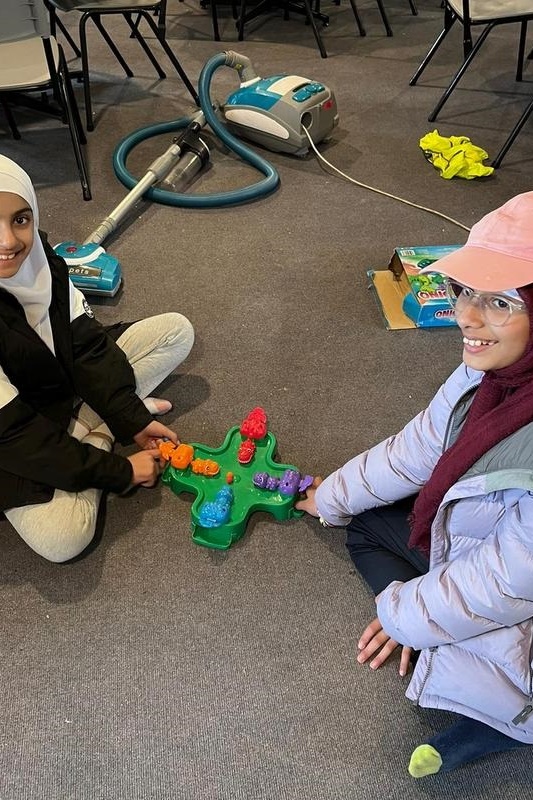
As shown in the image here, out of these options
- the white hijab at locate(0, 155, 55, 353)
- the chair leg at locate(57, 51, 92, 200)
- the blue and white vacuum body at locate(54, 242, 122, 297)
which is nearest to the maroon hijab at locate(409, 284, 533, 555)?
the white hijab at locate(0, 155, 55, 353)

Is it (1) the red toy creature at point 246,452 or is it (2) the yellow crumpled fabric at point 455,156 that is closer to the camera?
(1) the red toy creature at point 246,452

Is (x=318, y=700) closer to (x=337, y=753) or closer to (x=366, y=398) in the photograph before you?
(x=337, y=753)

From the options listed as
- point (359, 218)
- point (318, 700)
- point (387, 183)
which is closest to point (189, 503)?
point (318, 700)

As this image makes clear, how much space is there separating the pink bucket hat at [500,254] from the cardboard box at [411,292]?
867 millimetres

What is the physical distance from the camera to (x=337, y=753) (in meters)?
0.97

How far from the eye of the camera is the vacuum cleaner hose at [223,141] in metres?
2.01

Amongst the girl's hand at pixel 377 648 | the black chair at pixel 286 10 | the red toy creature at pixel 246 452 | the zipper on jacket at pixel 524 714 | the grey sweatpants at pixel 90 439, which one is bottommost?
the girl's hand at pixel 377 648

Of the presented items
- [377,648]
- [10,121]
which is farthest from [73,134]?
[377,648]

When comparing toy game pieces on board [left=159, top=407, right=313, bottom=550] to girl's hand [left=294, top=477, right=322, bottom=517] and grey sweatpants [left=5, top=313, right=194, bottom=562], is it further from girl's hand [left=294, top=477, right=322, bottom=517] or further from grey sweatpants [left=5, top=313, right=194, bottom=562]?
grey sweatpants [left=5, top=313, right=194, bottom=562]

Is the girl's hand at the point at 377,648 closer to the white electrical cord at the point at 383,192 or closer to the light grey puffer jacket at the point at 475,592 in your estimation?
the light grey puffer jacket at the point at 475,592

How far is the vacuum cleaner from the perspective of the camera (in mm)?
2016

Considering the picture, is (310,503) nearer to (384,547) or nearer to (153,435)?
(384,547)

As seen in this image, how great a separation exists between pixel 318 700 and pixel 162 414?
69cm

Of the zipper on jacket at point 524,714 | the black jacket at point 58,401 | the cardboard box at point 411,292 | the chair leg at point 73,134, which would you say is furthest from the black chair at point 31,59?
the zipper on jacket at point 524,714
